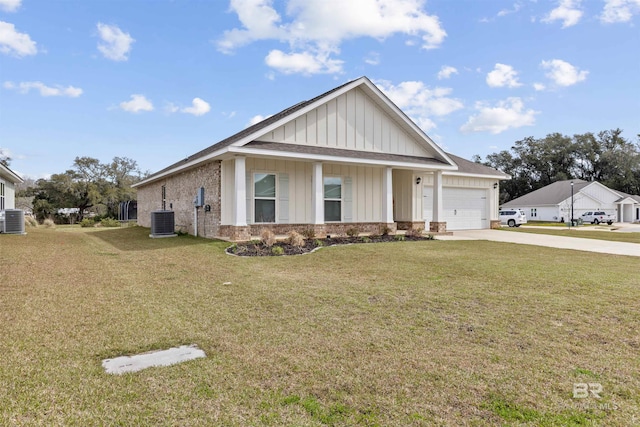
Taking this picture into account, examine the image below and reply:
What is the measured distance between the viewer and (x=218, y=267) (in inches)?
314

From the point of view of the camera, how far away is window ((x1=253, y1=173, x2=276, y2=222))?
13438 millimetres

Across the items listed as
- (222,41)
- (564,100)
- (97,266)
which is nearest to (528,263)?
(97,266)

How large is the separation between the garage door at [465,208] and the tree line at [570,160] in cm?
4060

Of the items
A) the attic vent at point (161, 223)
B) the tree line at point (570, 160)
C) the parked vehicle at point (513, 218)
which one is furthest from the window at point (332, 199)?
the tree line at point (570, 160)

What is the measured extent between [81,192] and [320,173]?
32312mm

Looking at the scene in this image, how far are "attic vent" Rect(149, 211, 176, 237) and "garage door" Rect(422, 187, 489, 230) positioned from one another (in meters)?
14.0

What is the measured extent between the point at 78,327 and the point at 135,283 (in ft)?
7.91

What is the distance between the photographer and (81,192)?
35.5 metres

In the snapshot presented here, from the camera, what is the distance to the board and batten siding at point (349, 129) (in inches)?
534

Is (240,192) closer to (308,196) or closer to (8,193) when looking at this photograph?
(308,196)

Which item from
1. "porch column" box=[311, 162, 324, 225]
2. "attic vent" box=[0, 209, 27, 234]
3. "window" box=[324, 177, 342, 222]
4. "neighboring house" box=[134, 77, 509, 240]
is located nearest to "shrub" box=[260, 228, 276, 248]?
"neighboring house" box=[134, 77, 509, 240]

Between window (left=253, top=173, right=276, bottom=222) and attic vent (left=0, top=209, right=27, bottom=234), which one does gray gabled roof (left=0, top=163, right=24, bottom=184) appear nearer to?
attic vent (left=0, top=209, right=27, bottom=234)

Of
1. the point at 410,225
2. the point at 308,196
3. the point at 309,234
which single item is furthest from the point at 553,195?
the point at 309,234

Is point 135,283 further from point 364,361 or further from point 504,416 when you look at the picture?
point 504,416
